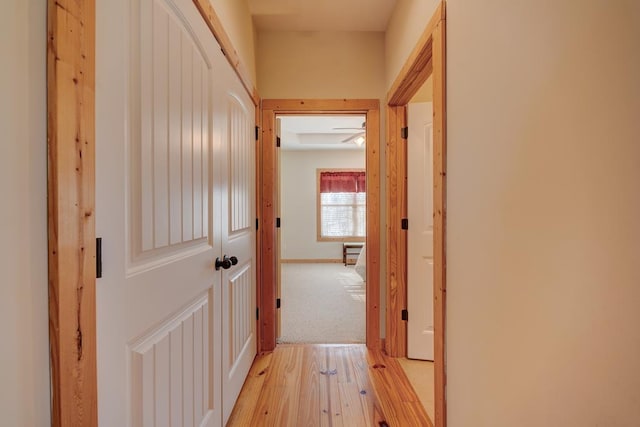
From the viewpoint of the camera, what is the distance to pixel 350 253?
6.51 metres

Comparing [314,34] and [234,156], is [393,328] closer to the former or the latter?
[234,156]

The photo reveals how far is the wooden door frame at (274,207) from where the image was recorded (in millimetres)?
2486

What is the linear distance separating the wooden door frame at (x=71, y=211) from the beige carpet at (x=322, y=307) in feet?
7.27

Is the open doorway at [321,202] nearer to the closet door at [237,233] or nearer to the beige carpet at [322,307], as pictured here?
the beige carpet at [322,307]

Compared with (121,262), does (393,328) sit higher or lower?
lower

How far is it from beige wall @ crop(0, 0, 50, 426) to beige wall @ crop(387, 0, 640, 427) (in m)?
1.05

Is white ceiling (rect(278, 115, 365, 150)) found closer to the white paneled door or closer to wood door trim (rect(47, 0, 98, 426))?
the white paneled door

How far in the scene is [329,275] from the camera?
5.39 m

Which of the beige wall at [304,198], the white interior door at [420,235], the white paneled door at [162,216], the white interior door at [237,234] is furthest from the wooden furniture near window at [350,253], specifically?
the white paneled door at [162,216]

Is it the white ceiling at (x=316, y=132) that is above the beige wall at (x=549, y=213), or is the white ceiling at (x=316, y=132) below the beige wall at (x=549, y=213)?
above

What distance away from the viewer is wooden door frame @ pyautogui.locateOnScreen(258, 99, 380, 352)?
8.16 ft

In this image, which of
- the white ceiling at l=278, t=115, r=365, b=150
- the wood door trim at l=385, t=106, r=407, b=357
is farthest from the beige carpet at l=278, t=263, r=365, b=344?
the white ceiling at l=278, t=115, r=365, b=150

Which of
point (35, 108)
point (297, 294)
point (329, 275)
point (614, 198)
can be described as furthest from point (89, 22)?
point (329, 275)

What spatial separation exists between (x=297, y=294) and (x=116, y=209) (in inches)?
141
